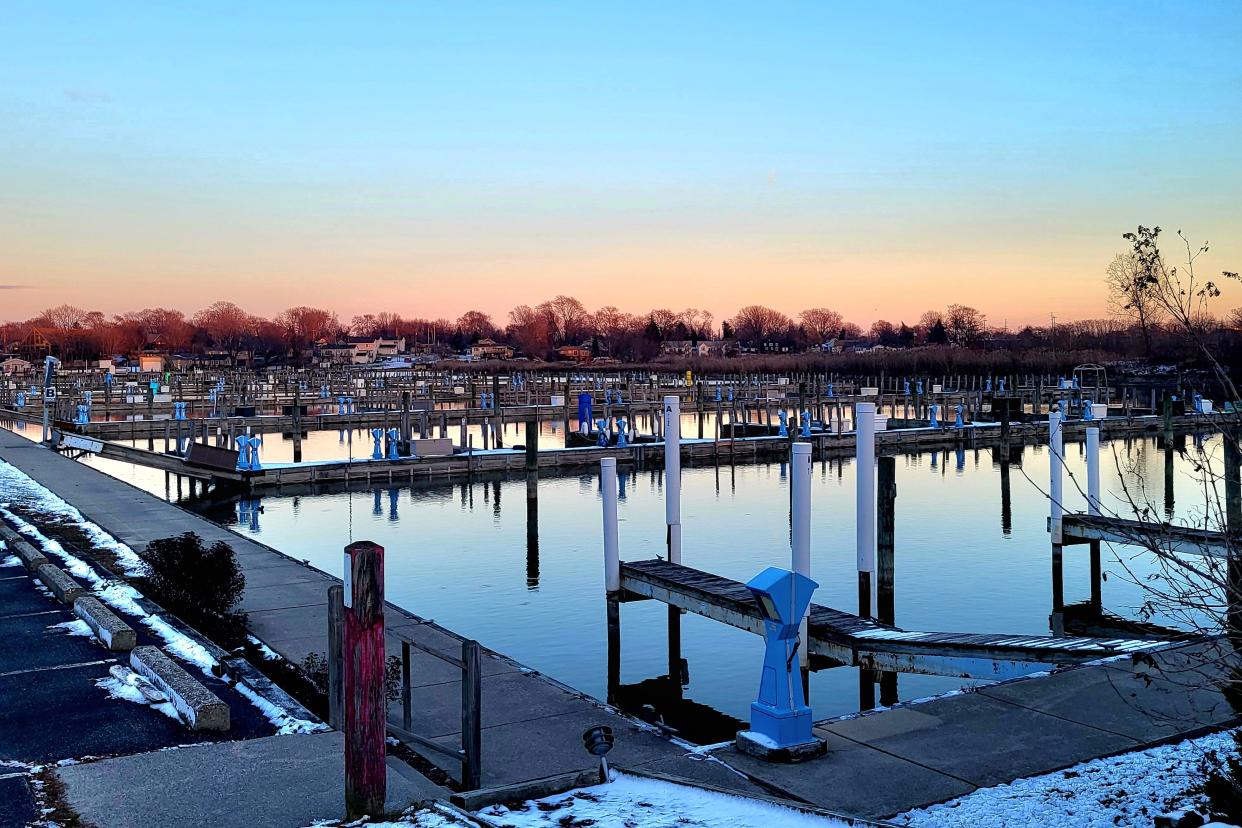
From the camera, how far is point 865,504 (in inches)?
584

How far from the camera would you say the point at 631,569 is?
615 inches

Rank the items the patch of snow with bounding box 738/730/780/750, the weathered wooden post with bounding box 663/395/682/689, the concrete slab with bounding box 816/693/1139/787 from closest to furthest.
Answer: the concrete slab with bounding box 816/693/1139/787, the patch of snow with bounding box 738/730/780/750, the weathered wooden post with bounding box 663/395/682/689

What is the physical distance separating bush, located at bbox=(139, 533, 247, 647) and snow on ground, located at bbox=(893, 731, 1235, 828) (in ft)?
29.8

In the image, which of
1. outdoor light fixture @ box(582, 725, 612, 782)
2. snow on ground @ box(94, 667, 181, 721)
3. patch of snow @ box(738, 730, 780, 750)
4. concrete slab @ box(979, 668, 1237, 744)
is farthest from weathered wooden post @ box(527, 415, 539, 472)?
outdoor light fixture @ box(582, 725, 612, 782)

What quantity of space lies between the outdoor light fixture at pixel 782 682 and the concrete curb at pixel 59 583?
899 cm

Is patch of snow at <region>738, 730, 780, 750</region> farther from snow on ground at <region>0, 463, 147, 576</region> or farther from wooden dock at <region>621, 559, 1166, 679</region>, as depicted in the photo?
snow on ground at <region>0, 463, 147, 576</region>

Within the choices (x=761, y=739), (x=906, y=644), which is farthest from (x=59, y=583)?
(x=906, y=644)

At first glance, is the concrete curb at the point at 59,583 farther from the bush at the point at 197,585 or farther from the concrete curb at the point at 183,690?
the concrete curb at the point at 183,690

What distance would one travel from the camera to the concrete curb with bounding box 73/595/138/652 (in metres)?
11.3

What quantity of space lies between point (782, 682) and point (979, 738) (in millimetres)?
1625

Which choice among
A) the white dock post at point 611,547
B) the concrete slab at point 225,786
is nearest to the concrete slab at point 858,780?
the concrete slab at point 225,786

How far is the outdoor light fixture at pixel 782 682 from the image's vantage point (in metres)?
8.00

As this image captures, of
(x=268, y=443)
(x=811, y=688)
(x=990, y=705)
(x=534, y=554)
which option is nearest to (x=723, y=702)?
(x=811, y=688)

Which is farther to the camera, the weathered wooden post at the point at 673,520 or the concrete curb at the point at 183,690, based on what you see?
the weathered wooden post at the point at 673,520
